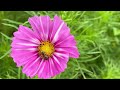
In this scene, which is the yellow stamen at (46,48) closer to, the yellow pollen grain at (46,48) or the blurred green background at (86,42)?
the yellow pollen grain at (46,48)

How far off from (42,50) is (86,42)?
24 centimetres

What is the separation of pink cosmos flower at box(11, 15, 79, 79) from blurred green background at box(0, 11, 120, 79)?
0.07 meters

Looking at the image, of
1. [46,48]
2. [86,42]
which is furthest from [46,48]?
[86,42]

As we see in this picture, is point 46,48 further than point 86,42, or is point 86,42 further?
point 86,42

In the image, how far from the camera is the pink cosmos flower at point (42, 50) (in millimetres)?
1351

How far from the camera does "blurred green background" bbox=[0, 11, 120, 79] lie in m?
1.47

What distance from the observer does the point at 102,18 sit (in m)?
1.59

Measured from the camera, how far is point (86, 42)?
1536mm

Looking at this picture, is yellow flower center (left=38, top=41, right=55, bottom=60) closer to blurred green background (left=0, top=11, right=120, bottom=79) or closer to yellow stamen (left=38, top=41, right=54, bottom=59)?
yellow stamen (left=38, top=41, right=54, bottom=59)

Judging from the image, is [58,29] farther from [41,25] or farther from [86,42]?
[86,42]

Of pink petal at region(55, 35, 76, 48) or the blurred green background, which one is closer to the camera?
pink petal at region(55, 35, 76, 48)

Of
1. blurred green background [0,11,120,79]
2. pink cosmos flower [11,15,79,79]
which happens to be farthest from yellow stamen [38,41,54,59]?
blurred green background [0,11,120,79]

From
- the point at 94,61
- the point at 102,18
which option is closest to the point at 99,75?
the point at 94,61
